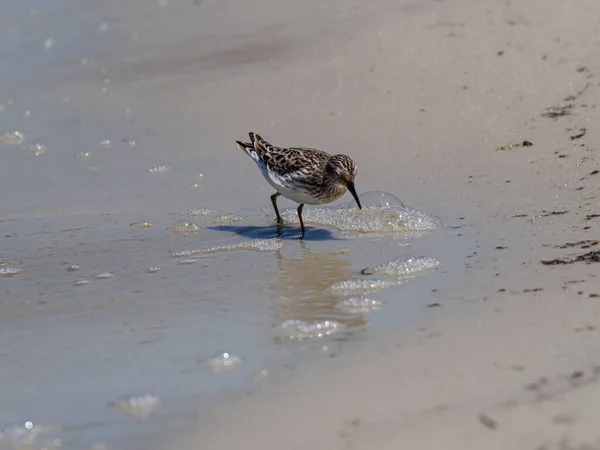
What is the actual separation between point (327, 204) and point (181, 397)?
12.1ft

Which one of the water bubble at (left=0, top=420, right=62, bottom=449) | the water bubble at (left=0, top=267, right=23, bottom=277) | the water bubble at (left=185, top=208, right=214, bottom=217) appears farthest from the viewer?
the water bubble at (left=185, top=208, right=214, bottom=217)

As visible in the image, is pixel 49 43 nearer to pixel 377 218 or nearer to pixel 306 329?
pixel 377 218

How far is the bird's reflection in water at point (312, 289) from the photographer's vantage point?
5.14 m

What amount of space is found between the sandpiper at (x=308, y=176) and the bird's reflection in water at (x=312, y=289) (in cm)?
45

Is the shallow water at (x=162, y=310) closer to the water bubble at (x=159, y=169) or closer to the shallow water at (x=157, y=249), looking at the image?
the shallow water at (x=157, y=249)

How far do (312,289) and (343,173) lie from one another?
4.77 ft

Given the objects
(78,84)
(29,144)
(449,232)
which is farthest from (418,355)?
(78,84)

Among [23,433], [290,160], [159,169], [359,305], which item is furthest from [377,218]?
[23,433]

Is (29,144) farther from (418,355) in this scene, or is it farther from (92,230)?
(418,355)

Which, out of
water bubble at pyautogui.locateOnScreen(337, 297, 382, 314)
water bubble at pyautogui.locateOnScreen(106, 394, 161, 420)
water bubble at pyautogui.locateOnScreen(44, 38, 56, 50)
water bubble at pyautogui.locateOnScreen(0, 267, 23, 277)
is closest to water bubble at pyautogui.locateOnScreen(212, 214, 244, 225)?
water bubble at pyautogui.locateOnScreen(0, 267, 23, 277)

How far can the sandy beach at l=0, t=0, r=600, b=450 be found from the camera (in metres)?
4.12

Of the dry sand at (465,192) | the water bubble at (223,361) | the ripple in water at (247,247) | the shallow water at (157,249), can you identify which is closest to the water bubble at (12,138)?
the shallow water at (157,249)

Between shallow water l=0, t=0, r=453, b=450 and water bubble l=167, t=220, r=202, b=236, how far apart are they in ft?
0.08

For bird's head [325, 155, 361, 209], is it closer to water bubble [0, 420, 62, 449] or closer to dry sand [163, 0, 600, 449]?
dry sand [163, 0, 600, 449]
